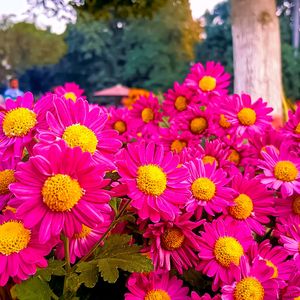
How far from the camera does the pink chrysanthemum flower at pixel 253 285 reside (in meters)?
0.88

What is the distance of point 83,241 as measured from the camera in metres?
0.92

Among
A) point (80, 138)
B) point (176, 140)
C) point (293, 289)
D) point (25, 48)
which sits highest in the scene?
point (80, 138)

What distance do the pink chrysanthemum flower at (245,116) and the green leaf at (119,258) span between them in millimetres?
606

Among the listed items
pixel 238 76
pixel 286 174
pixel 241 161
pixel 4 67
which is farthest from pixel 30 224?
pixel 4 67

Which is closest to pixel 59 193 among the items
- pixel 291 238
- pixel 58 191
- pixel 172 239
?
pixel 58 191

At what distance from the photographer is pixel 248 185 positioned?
109cm

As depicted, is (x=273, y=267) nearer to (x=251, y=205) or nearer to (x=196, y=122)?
(x=251, y=205)

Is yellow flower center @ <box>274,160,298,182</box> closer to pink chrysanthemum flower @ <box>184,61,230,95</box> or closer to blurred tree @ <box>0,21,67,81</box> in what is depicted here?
pink chrysanthemum flower @ <box>184,61,230,95</box>

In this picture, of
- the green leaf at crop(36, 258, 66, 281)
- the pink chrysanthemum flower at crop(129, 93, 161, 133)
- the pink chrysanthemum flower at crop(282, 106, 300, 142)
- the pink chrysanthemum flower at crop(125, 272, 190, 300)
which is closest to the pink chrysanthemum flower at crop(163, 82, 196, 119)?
the pink chrysanthemum flower at crop(129, 93, 161, 133)

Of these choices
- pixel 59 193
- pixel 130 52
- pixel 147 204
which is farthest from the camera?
pixel 130 52

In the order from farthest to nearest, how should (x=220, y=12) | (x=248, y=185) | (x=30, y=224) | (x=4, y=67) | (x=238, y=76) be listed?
(x=4, y=67)
(x=220, y=12)
(x=238, y=76)
(x=248, y=185)
(x=30, y=224)

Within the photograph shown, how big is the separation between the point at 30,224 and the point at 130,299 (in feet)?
0.88

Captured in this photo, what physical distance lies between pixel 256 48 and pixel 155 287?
4.08 m

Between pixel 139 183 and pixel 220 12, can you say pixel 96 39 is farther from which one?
pixel 139 183
